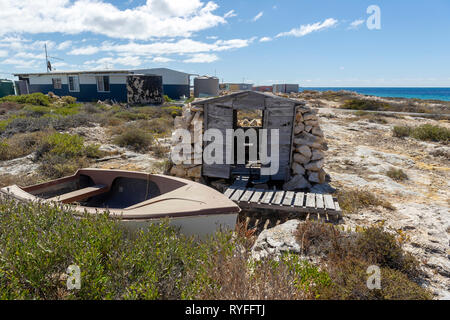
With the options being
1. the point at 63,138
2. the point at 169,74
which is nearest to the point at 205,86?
the point at 169,74

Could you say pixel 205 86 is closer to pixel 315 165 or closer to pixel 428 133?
pixel 428 133

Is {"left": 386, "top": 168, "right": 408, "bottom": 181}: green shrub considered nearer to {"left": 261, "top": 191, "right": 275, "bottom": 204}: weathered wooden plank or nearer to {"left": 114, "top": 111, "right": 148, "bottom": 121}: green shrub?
{"left": 261, "top": 191, "right": 275, "bottom": 204}: weathered wooden plank

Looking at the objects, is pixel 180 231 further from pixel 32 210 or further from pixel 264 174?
pixel 264 174

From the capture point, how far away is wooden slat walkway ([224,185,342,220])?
17.7ft

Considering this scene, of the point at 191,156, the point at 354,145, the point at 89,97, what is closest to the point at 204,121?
the point at 191,156

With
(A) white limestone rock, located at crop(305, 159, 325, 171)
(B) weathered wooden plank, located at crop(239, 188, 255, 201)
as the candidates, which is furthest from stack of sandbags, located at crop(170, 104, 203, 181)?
(A) white limestone rock, located at crop(305, 159, 325, 171)

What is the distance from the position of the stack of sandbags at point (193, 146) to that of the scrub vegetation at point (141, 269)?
13.6 feet

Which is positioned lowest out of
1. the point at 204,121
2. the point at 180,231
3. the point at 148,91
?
the point at 180,231

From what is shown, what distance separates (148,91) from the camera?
73.3 feet

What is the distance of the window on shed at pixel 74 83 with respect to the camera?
25938 millimetres

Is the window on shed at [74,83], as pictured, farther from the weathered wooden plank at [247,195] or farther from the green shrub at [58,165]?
the weathered wooden plank at [247,195]

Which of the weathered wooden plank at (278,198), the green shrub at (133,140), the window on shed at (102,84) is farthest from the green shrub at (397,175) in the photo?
the window on shed at (102,84)

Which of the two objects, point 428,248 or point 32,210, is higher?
point 32,210

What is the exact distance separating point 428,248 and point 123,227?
14.7ft
